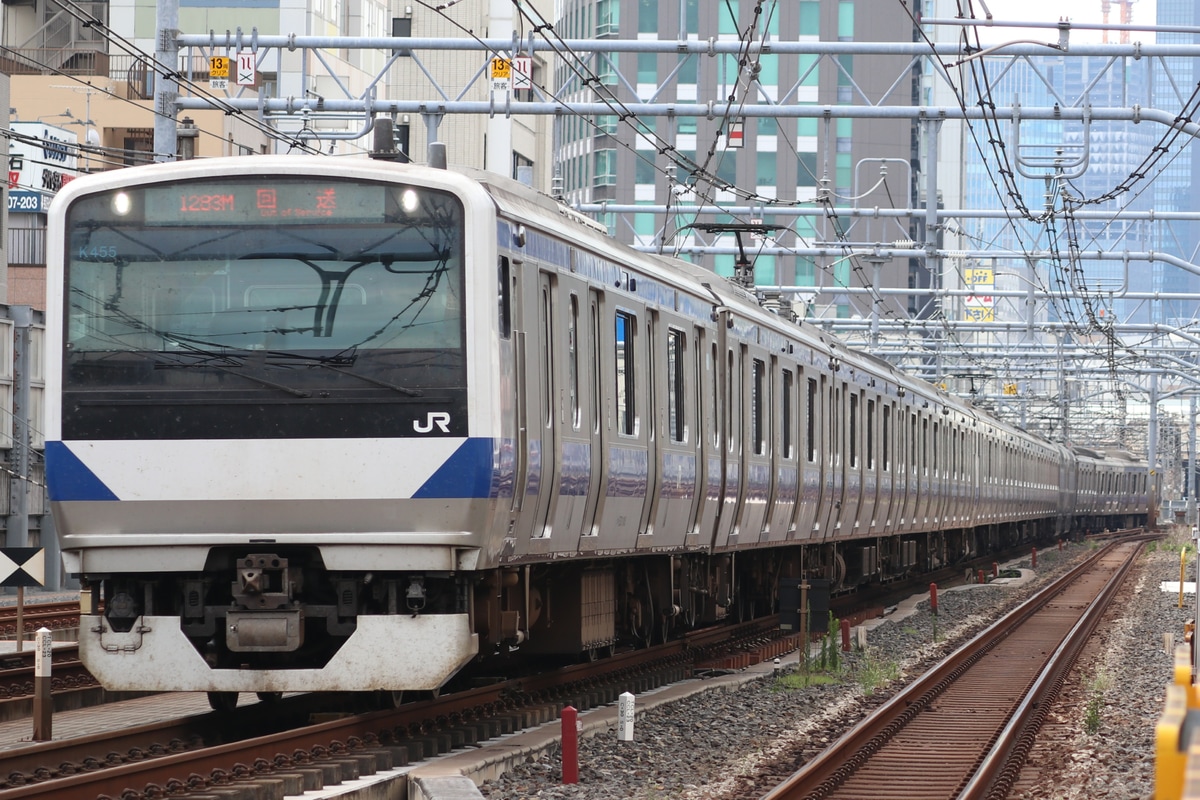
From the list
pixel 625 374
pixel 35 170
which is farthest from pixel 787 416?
pixel 35 170

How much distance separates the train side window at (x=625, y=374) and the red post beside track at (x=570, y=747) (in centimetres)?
319

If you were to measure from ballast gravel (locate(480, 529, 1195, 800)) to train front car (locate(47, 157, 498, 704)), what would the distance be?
1.11 metres

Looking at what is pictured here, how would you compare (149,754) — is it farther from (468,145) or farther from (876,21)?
(876,21)

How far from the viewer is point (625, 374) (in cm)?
1294

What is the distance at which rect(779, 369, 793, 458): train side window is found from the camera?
1867cm

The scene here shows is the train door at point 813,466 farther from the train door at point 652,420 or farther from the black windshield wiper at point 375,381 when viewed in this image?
the black windshield wiper at point 375,381

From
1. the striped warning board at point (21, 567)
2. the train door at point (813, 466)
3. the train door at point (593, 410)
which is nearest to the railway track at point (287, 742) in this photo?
the train door at point (593, 410)

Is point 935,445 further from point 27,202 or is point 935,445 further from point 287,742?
point 287,742

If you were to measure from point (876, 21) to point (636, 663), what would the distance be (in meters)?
70.4

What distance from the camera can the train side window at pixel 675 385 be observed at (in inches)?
556

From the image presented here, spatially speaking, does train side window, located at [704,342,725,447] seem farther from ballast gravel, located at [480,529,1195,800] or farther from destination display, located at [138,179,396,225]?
destination display, located at [138,179,396,225]

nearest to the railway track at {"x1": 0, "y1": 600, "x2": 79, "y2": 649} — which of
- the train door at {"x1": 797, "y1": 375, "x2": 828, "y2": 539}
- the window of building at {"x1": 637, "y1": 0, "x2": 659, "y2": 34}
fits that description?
the train door at {"x1": 797, "y1": 375, "x2": 828, "y2": 539}

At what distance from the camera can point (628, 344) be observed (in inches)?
514

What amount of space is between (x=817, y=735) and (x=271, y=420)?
473 cm
